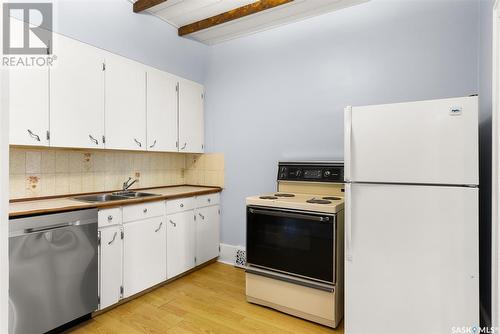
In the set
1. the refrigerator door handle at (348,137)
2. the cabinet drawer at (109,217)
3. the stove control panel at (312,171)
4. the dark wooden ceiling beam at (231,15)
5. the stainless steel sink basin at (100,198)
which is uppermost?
the dark wooden ceiling beam at (231,15)

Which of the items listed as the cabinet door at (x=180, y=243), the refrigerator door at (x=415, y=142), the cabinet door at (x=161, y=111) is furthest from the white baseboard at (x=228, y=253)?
the refrigerator door at (x=415, y=142)

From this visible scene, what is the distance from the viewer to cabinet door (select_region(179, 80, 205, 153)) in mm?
3332

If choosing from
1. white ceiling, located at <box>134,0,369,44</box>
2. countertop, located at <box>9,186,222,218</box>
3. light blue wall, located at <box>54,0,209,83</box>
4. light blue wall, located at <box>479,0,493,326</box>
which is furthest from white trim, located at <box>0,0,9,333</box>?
white ceiling, located at <box>134,0,369,44</box>

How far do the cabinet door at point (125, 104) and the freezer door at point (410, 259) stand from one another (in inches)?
80.7

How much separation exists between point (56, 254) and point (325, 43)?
292cm

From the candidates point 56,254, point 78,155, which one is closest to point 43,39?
point 78,155

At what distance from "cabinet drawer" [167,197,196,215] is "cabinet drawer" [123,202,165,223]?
9 centimetres

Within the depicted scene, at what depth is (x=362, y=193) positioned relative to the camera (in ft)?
6.28

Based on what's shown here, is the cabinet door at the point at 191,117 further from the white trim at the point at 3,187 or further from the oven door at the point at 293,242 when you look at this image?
the white trim at the point at 3,187

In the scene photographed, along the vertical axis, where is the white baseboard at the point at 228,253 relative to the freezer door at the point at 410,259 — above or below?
below

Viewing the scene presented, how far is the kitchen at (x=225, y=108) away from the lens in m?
2.24

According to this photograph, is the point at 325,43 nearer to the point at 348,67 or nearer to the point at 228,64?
the point at 348,67

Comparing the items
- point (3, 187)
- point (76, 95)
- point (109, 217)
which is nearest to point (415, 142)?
point (3, 187)

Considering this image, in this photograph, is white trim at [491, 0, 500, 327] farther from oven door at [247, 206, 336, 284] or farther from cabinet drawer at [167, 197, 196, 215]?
cabinet drawer at [167, 197, 196, 215]
